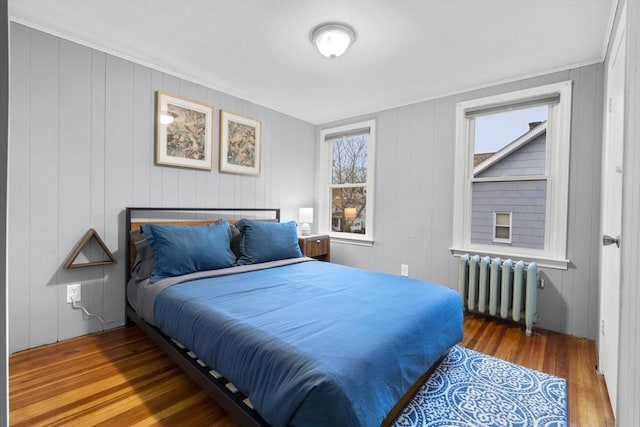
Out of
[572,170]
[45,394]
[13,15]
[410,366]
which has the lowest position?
[45,394]

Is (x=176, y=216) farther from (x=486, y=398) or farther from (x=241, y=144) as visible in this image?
(x=486, y=398)

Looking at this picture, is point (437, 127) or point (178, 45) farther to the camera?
point (437, 127)

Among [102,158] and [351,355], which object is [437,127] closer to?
[351,355]

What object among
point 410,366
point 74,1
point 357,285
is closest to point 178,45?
point 74,1

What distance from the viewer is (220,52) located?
252 centimetres

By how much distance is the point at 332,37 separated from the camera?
216cm

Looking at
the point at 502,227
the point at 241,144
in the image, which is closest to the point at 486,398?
the point at 502,227

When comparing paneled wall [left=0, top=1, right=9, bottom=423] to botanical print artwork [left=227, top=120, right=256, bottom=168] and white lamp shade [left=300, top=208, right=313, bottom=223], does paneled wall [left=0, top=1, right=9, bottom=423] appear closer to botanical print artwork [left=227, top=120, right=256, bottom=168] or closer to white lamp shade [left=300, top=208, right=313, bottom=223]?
botanical print artwork [left=227, top=120, right=256, bottom=168]

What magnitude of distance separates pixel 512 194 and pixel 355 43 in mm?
2078

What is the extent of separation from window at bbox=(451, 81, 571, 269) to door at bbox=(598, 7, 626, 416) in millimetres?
522

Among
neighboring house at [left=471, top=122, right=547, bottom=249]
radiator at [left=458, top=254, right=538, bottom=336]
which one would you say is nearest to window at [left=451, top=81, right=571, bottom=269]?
neighboring house at [left=471, top=122, right=547, bottom=249]

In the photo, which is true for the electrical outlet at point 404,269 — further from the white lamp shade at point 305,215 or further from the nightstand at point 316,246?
the white lamp shade at point 305,215

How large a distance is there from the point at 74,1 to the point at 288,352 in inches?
98.0

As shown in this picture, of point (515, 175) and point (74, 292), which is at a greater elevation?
point (515, 175)
